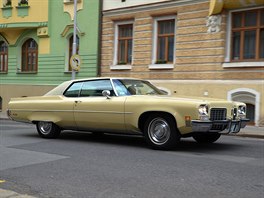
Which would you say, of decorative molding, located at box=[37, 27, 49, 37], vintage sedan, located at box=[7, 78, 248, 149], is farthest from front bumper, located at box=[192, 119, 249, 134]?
decorative molding, located at box=[37, 27, 49, 37]

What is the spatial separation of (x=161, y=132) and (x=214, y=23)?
952 cm

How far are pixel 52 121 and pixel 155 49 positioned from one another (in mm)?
9853

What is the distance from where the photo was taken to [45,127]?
35.5ft

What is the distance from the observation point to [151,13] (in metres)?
19.2

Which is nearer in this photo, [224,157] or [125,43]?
[224,157]

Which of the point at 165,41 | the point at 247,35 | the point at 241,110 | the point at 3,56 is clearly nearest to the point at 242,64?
the point at 247,35

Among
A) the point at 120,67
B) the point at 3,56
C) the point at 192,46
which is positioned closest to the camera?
the point at 192,46

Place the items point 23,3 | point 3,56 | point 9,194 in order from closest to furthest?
point 9,194 < point 23,3 < point 3,56

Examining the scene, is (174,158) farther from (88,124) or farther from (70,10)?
(70,10)

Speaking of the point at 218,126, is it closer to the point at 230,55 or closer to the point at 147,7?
the point at 230,55

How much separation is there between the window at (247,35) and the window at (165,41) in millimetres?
2989

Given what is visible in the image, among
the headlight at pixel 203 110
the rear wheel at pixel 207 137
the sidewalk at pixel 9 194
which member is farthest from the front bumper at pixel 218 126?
the sidewalk at pixel 9 194

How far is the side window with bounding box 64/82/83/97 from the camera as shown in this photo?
33.6 ft

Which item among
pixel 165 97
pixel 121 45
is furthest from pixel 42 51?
pixel 165 97
